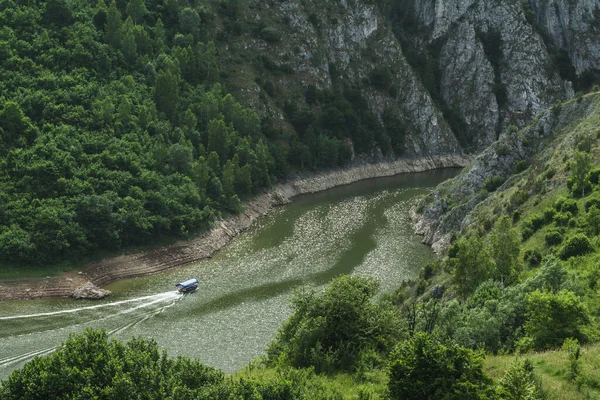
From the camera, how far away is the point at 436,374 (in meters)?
35.1

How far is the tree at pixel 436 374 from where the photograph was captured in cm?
3403

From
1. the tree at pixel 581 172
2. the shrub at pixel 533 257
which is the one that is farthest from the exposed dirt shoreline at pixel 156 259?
the tree at pixel 581 172

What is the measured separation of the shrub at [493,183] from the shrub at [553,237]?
37.3 meters

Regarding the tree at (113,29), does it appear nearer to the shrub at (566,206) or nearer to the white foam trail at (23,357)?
the white foam trail at (23,357)

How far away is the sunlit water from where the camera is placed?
79.4 metres

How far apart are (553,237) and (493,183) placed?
129 ft

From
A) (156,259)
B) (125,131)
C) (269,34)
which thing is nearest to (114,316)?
(156,259)

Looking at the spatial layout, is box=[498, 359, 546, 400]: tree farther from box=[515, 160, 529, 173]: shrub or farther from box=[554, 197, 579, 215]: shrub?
box=[515, 160, 529, 173]: shrub

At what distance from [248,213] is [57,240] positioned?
157ft

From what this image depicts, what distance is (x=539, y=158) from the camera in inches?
4183

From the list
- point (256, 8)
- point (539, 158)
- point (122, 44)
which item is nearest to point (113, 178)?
point (122, 44)

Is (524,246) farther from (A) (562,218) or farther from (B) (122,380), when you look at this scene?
(B) (122,380)

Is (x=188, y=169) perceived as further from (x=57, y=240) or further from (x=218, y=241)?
(x=57, y=240)

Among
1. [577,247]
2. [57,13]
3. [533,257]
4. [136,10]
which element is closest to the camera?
[577,247]
